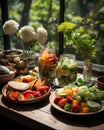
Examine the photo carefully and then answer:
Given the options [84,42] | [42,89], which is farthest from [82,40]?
[42,89]

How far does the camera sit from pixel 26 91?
1.33 m

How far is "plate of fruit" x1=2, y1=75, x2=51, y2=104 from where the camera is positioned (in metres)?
1.28

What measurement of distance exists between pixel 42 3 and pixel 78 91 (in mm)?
3519

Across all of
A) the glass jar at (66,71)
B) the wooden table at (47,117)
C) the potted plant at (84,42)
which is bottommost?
the wooden table at (47,117)

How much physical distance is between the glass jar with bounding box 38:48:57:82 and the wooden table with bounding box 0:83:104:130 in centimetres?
22

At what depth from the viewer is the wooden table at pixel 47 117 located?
1082 mm

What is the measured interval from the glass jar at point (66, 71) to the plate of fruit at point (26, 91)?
97 mm

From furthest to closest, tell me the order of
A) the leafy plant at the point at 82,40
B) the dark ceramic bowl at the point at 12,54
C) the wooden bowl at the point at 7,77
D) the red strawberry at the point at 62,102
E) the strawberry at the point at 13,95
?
the dark ceramic bowl at the point at 12,54
the wooden bowl at the point at 7,77
the leafy plant at the point at 82,40
the strawberry at the point at 13,95
the red strawberry at the point at 62,102

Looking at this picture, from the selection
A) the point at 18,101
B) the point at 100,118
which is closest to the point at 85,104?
the point at 100,118

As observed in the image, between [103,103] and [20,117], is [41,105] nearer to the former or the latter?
[20,117]

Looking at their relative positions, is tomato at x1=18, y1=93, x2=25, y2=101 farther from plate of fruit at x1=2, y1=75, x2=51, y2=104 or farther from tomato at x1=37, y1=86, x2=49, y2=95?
tomato at x1=37, y1=86, x2=49, y2=95

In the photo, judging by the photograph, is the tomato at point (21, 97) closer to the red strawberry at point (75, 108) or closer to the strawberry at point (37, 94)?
the strawberry at point (37, 94)

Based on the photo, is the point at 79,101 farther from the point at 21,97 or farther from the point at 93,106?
the point at 21,97

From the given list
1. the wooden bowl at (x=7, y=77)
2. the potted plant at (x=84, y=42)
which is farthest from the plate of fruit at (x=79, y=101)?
the wooden bowl at (x=7, y=77)
